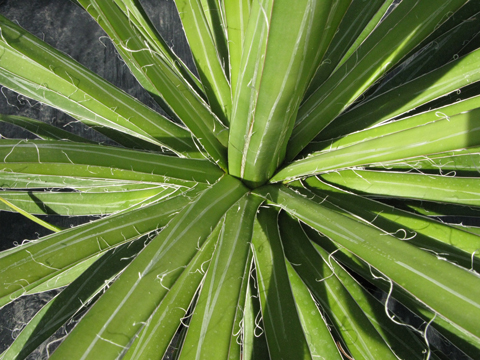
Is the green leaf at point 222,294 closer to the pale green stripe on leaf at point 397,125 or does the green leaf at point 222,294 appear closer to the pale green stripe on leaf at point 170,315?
the pale green stripe on leaf at point 170,315

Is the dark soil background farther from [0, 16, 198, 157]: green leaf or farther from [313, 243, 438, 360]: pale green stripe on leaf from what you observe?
[313, 243, 438, 360]: pale green stripe on leaf

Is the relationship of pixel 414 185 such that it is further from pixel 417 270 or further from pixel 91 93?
pixel 91 93

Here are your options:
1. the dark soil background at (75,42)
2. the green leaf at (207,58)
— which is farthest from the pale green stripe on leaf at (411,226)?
the dark soil background at (75,42)

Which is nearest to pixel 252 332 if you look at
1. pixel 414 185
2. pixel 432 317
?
pixel 432 317

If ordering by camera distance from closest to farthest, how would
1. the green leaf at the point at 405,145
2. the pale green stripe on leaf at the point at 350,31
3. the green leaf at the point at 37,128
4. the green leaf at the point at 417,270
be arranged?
the green leaf at the point at 417,270, the green leaf at the point at 405,145, the pale green stripe on leaf at the point at 350,31, the green leaf at the point at 37,128

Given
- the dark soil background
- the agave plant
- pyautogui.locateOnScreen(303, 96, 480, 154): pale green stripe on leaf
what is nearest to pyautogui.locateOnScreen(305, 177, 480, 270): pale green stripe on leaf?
the agave plant

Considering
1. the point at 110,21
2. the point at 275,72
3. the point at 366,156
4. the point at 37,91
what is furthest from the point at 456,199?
the point at 37,91
